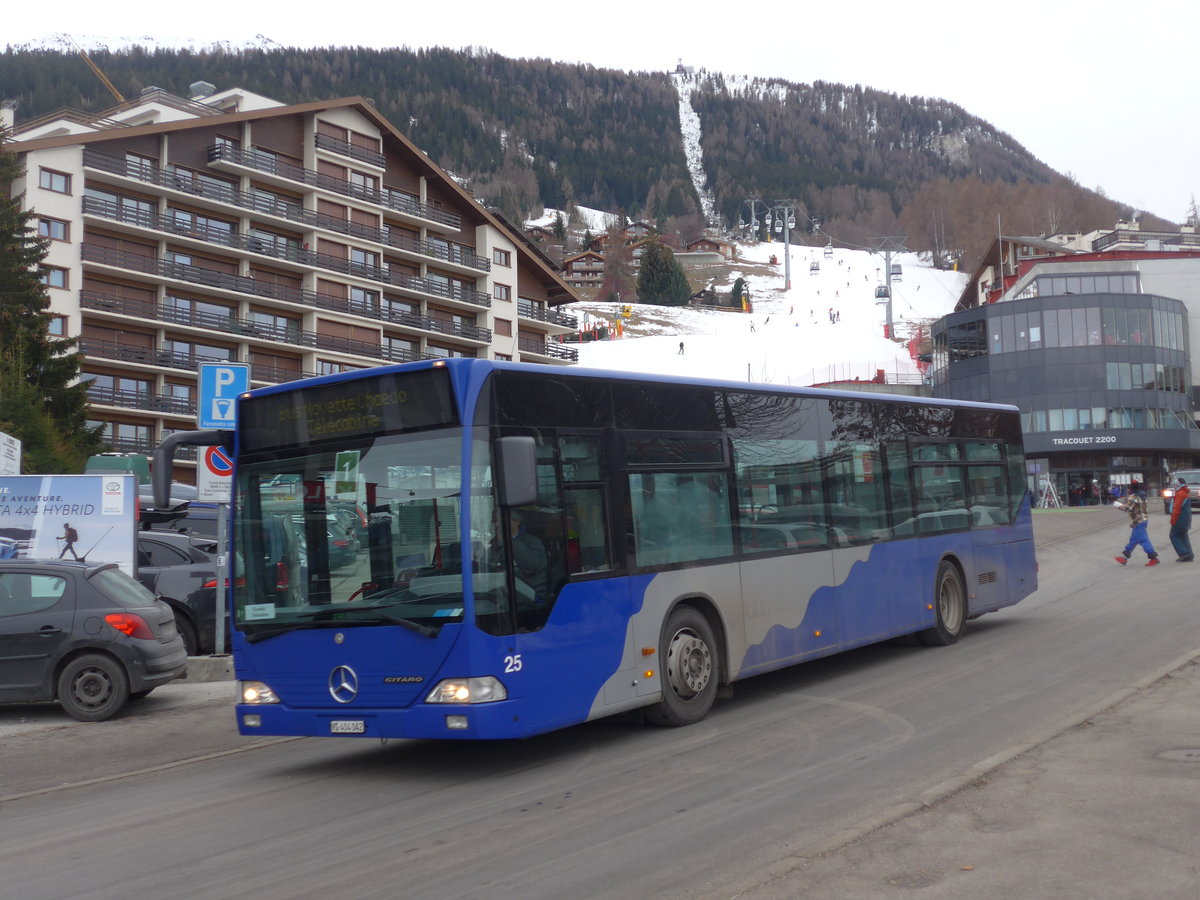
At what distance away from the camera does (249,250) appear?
60.9 meters

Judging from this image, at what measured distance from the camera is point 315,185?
64.0 metres

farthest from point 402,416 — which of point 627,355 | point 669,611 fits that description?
point 627,355

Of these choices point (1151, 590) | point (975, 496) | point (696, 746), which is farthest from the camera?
point (1151, 590)

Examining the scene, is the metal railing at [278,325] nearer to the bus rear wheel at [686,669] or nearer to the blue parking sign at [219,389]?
the blue parking sign at [219,389]

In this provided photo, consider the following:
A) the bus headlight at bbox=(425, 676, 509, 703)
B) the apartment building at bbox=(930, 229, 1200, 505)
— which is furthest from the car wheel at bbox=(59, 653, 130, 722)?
the apartment building at bbox=(930, 229, 1200, 505)

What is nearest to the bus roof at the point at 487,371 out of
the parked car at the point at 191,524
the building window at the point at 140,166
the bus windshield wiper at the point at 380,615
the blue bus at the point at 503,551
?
the blue bus at the point at 503,551

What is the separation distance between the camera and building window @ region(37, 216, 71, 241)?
174ft

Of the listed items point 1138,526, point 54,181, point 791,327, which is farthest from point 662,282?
point 1138,526

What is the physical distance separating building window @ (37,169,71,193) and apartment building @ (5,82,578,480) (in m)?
0.07

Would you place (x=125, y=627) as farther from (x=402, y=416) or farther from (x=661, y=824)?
(x=661, y=824)

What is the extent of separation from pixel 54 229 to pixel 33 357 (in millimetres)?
12749

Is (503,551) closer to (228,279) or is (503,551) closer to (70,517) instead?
(70,517)

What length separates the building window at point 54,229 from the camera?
5306 centimetres

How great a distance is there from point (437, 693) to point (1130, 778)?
4241mm
